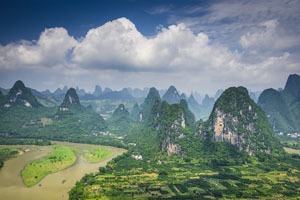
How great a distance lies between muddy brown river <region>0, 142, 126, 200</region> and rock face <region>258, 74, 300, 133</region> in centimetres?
8226

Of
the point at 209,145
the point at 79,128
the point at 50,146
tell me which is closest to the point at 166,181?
the point at 209,145

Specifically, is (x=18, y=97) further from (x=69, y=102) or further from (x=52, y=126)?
(x=52, y=126)

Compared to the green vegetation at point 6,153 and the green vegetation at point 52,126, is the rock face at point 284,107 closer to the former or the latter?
the green vegetation at point 52,126

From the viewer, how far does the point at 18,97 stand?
13238cm

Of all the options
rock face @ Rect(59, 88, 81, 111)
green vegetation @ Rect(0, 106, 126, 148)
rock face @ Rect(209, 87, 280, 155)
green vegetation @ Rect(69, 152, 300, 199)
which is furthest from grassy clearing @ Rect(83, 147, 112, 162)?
rock face @ Rect(59, 88, 81, 111)

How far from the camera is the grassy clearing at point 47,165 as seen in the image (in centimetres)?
5403

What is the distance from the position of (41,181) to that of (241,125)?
51007mm

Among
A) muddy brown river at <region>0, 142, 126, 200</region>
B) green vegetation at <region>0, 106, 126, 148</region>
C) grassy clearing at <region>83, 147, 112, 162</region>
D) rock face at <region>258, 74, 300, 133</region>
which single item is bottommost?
muddy brown river at <region>0, 142, 126, 200</region>

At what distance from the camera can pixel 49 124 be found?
4761 inches

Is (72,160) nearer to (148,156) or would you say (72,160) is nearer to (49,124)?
(148,156)

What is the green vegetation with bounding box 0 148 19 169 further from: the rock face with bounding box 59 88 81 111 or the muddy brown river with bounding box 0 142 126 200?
the rock face with bounding box 59 88 81 111

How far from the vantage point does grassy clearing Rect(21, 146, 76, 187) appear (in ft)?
177

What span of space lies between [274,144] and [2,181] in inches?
2532

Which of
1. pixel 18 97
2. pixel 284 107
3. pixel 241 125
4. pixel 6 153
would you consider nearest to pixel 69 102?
pixel 18 97
